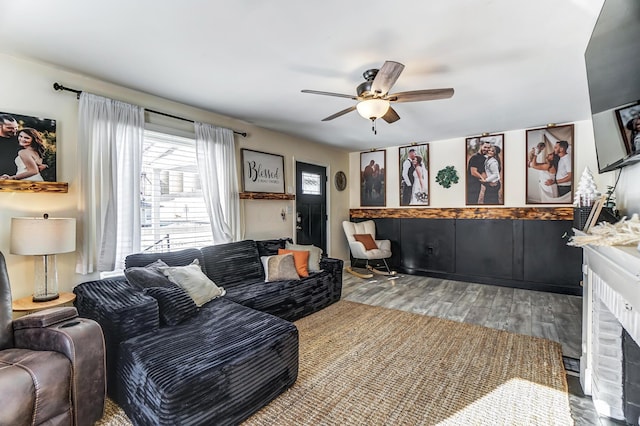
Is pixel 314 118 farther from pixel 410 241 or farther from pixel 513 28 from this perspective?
pixel 410 241

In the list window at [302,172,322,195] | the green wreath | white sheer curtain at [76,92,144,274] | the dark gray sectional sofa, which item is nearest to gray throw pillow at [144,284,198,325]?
the dark gray sectional sofa

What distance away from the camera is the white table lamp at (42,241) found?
6.78ft

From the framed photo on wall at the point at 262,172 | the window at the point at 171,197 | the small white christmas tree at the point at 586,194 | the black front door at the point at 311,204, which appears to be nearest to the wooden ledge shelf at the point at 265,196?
the framed photo on wall at the point at 262,172

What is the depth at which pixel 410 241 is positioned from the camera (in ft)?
18.2

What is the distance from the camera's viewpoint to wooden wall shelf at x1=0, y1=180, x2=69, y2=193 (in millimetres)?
2238

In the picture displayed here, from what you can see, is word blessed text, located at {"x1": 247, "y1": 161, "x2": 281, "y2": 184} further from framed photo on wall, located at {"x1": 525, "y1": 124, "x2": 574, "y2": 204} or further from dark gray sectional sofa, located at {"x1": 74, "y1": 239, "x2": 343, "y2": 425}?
framed photo on wall, located at {"x1": 525, "y1": 124, "x2": 574, "y2": 204}

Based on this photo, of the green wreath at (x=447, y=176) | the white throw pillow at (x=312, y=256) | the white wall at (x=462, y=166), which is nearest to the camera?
the white throw pillow at (x=312, y=256)

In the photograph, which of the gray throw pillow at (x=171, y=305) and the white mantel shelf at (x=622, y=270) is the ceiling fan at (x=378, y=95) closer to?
the white mantel shelf at (x=622, y=270)

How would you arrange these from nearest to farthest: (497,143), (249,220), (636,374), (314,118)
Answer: (636,374), (314,118), (249,220), (497,143)

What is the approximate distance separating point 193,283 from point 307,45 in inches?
82.7

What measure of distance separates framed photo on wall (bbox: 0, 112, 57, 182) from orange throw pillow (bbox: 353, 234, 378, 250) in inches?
166

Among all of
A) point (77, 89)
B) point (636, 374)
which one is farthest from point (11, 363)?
point (636, 374)

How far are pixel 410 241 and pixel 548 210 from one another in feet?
6.94

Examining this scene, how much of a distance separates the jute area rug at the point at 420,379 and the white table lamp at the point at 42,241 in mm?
1143
